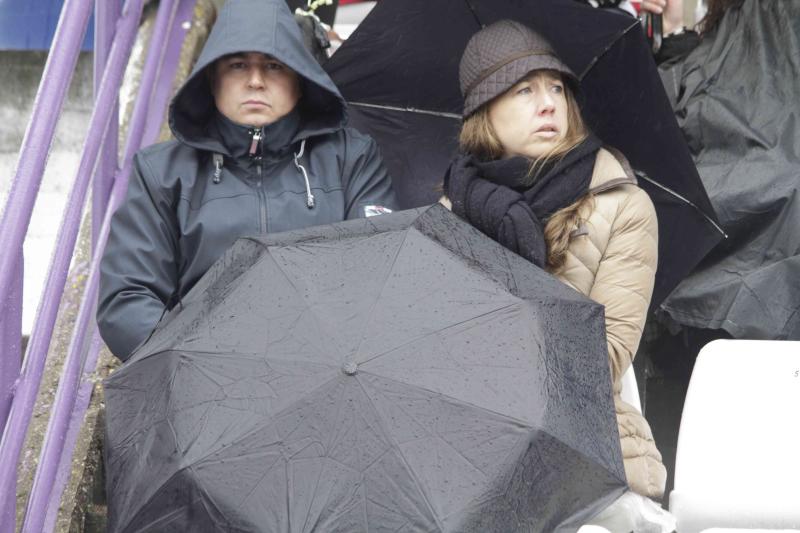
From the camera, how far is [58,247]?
358 cm

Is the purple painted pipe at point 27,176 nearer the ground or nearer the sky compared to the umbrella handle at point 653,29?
nearer the ground

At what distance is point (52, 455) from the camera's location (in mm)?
3562

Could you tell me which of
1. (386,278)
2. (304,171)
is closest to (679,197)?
(304,171)

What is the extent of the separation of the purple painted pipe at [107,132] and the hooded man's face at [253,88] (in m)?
0.53

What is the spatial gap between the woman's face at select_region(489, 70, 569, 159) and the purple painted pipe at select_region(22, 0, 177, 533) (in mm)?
1250

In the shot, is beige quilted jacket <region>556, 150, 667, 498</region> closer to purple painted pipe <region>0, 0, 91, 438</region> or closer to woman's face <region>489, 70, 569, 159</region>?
woman's face <region>489, 70, 569, 159</region>

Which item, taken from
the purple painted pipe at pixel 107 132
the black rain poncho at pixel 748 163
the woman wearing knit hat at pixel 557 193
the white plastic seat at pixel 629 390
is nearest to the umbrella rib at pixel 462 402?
the woman wearing knit hat at pixel 557 193

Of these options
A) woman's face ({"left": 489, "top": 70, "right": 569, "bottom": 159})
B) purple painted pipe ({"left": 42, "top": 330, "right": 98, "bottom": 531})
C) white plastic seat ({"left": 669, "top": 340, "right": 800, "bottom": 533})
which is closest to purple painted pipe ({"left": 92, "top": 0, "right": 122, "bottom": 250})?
purple painted pipe ({"left": 42, "top": 330, "right": 98, "bottom": 531})

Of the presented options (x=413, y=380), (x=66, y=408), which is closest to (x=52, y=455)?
(x=66, y=408)

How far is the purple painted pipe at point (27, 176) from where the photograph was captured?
3189mm

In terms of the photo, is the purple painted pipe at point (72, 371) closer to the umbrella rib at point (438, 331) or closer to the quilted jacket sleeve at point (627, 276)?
the umbrella rib at point (438, 331)

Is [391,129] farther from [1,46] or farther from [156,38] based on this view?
[1,46]

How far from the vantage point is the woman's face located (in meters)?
3.58

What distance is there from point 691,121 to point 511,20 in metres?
0.86
